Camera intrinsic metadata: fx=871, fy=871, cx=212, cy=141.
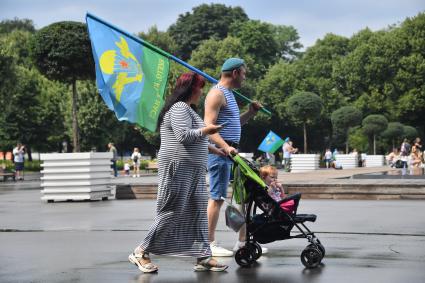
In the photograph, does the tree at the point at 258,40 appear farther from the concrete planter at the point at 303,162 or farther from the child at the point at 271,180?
the child at the point at 271,180

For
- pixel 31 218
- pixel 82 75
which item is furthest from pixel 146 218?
pixel 82 75

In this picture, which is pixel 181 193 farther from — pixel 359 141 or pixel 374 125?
pixel 359 141

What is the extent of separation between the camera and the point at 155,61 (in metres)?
11.2

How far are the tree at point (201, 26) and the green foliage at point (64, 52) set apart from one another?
6654cm

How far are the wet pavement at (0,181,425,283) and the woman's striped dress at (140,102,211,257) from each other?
0.26 m

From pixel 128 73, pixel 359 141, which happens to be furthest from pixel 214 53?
pixel 128 73

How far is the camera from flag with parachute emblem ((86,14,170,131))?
11258 mm

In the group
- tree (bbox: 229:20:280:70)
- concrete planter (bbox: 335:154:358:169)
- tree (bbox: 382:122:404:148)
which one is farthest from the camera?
tree (bbox: 229:20:280:70)

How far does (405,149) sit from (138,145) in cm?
4422

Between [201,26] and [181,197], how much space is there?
275 feet

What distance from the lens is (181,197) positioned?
765 cm

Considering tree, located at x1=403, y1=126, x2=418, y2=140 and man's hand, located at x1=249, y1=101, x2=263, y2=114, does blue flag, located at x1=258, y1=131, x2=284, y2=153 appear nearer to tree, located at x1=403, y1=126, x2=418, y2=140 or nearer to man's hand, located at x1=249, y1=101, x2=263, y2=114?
tree, located at x1=403, y1=126, x2=418, y2=140

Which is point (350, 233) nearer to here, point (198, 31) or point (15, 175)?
point (15, 175)

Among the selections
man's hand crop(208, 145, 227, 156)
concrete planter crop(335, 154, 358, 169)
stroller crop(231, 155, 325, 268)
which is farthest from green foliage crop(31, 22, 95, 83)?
concrete planter crop(335, 154, 358, 169)
